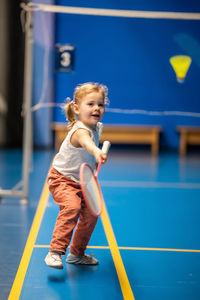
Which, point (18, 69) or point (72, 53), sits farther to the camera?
point (18, 69)

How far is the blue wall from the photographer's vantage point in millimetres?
12234

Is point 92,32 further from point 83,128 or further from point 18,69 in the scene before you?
point 83,128

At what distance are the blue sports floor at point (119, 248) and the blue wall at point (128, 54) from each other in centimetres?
651

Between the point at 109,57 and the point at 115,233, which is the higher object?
the point at 109,57

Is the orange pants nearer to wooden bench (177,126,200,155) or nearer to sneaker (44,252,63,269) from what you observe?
sneaker (44,252,63,269)

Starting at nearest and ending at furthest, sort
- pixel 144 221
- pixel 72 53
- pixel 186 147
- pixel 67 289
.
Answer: pixel 67 289 → pixel 144 221 → pixel 72 53 → pixel 186 147

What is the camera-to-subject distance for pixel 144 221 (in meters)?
4.17

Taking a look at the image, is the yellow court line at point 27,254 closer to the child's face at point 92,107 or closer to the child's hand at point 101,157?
the child's hand at point 101,157

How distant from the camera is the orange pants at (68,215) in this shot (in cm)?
267

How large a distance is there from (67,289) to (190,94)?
10.9 meters

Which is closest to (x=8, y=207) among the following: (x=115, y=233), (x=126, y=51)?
(x=115, y=233)

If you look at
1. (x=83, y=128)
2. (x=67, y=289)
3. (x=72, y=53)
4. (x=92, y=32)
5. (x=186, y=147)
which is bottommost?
(x=186, y=147)

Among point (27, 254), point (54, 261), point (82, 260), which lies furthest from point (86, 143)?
point (27, 254)

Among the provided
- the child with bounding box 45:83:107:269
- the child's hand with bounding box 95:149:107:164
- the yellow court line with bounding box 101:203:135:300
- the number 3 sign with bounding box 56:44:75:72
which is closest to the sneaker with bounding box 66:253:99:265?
the child with bounding box 45:83:107:269
